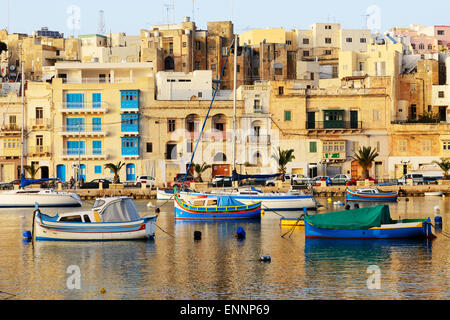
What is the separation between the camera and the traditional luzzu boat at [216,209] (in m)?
50.4

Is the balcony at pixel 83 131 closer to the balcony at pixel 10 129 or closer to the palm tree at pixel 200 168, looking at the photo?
the balcony at pixel 10 129

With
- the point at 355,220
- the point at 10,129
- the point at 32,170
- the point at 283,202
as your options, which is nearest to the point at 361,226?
the point at 355,220

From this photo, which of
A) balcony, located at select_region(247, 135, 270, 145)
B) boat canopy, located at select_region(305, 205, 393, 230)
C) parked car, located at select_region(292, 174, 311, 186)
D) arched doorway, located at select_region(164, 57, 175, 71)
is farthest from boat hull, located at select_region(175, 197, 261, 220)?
arched doorway, located at select_region(164, 57, 175, 71)

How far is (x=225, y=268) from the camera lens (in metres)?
33.5

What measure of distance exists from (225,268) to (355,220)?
9.10 metres

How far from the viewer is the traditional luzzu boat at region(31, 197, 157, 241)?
40031 mm

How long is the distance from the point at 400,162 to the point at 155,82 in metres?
26.0

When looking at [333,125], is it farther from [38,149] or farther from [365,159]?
[38,149]

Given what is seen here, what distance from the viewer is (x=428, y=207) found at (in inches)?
2445

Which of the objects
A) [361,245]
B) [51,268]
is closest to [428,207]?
[361,245]

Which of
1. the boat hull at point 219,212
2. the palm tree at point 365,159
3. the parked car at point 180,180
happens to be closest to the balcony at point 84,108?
the parked car at point 180,180
